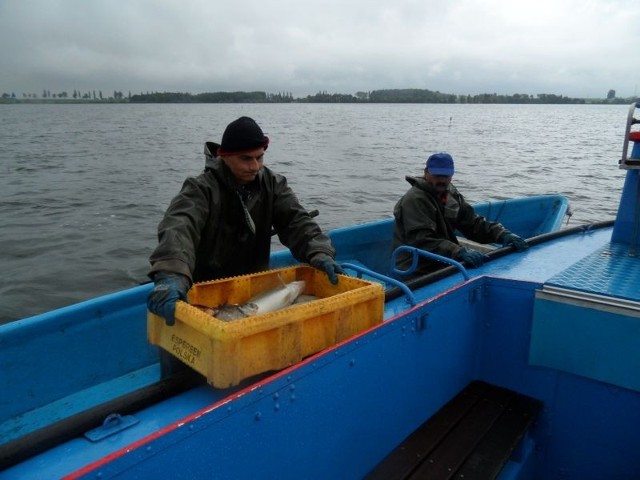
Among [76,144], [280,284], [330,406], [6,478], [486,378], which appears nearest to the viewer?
[6,478]

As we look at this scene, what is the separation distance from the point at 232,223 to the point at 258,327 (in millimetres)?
1103

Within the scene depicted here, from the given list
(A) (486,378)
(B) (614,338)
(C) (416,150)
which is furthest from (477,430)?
(C) (416,150)

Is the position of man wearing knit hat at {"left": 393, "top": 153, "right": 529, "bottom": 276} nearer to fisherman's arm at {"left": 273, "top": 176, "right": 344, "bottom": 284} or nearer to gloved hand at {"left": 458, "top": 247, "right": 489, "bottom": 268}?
gloved hand at {"left": 458, "top": 247, "right": 489, "bottom": 268}

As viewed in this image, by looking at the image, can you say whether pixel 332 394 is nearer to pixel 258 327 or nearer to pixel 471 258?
pixel 258 327

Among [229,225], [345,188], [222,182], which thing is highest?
[222,182]

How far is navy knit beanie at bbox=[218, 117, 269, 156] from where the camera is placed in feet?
9.18

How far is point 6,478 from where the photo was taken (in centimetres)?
163

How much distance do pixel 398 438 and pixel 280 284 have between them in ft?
3.85

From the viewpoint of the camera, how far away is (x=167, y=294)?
214 centimetres

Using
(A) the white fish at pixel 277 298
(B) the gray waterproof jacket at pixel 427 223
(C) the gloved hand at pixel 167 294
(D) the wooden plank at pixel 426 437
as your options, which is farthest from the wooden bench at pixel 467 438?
(C) the gloved hand at pixel 167 294

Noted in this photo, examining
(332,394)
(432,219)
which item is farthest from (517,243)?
(332,394)

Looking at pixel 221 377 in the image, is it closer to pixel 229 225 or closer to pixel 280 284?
pixel 280 284

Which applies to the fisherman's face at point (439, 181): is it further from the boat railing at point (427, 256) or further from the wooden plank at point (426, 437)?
the wooden plank at point (426, 437)

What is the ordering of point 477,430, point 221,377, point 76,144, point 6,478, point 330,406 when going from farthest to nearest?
point 76,144 → point 477,430 → point 330,406 → point 221,377 → point 6,478
